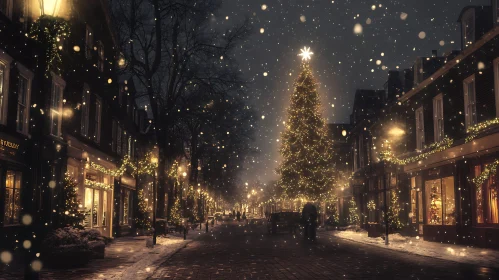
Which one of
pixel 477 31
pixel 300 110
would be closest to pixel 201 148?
pixel 300 110

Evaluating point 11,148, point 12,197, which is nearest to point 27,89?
point 11,148

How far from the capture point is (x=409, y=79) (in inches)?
1458

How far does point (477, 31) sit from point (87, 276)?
19.1m


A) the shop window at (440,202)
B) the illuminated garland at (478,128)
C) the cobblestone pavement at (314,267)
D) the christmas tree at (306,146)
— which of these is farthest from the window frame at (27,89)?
the christmas tree at (306,146)

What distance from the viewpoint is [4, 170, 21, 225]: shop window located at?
17.6 metres

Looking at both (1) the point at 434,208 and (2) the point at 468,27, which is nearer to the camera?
(2) the point at 468,27

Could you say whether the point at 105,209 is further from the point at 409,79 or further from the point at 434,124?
the point at 409,79

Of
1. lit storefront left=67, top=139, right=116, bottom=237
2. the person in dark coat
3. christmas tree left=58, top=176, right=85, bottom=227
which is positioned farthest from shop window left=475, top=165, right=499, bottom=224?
lit storefront left=67, top=139, right=116, bottom=237

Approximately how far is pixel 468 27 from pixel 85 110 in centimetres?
1746

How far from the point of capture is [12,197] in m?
18.0

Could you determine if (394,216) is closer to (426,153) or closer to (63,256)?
(426,153)

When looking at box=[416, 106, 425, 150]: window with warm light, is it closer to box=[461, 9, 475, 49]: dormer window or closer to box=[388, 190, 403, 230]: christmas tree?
box=[388, 190, 403, 230]: christmas tree

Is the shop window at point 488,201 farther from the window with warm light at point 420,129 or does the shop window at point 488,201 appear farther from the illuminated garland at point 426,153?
the window with warm light at point 420,129

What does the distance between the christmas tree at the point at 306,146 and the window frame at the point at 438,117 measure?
90.4ft
